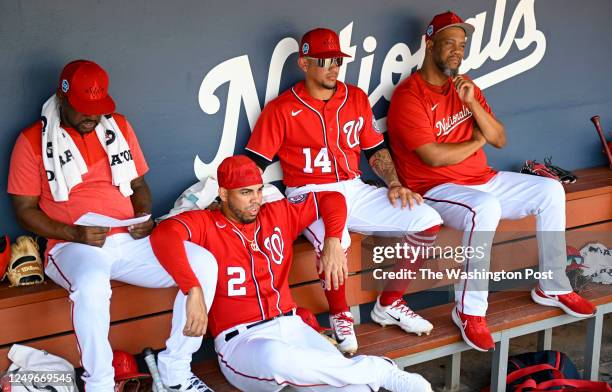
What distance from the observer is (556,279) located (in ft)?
11.2

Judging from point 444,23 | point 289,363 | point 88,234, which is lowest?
point 289,363

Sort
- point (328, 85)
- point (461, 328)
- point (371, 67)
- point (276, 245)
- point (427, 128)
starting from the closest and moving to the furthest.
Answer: point (276, 245)
point (461, 328)
point (328, 85)
point (427, 128)
point (371, 67)

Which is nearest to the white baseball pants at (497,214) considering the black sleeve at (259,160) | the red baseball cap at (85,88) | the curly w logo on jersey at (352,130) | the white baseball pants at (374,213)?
the white baseball pants at (374,213)

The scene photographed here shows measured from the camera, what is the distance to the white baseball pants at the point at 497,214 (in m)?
3.13

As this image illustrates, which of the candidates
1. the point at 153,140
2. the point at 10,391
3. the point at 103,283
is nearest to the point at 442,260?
the point at 153,140

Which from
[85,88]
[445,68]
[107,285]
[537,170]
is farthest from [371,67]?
[107,285]

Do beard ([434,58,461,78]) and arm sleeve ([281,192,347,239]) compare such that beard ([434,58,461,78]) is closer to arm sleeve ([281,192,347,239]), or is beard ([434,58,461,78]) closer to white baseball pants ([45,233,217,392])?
arm sleeve ([281,192,347,239])

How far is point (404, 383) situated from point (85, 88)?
4.86 feet

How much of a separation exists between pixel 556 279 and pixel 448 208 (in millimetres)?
584

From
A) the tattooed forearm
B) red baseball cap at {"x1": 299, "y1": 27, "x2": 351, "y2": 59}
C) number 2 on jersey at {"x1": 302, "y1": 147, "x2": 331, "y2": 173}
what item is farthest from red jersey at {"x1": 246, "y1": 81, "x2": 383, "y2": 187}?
red baseball cap at {"x1": 299, "y1": 27, "x2": 351, "y2": 59}

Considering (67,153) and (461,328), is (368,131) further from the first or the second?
(67,153)

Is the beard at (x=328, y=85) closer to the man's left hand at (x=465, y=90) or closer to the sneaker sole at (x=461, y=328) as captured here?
the man's left hand at (x=465, y=90)

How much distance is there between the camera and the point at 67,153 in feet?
9.18

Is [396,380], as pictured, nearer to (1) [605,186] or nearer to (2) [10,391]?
(2) [10,391]
